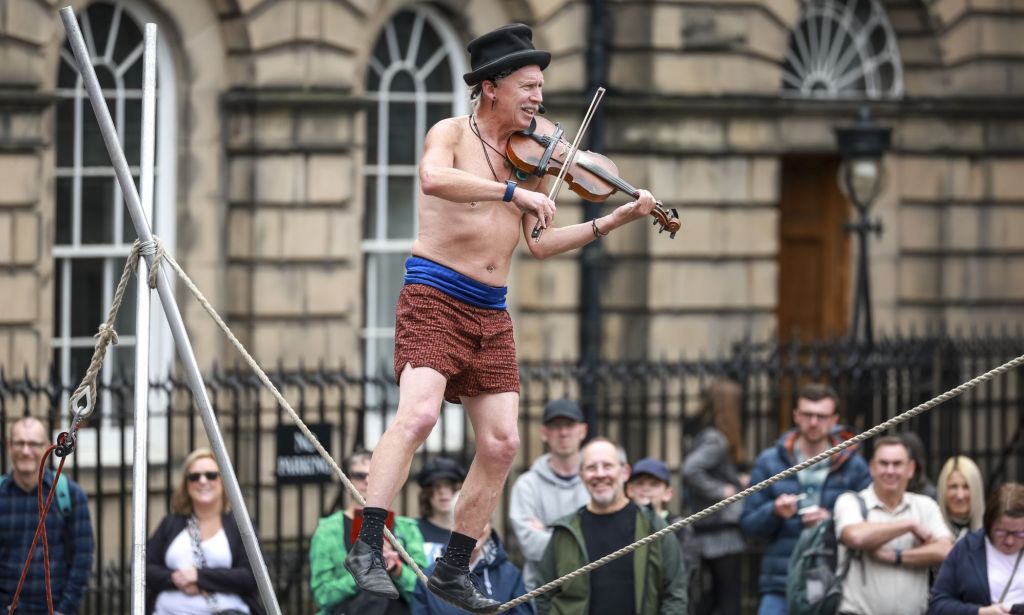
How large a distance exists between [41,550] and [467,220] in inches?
147

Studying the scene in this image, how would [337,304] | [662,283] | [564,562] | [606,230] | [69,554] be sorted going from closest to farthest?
[606,230], [564,562], [69,554], [337,304], [662,283]

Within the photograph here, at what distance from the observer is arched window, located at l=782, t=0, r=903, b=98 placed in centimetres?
1744

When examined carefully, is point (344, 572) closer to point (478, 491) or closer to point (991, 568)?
point (478, 491)

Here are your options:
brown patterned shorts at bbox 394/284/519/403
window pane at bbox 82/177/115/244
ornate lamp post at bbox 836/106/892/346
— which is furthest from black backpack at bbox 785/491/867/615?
window pane at bbox 82/177/115/244

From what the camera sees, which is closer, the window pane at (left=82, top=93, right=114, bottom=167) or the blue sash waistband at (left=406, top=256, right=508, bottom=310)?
the blue sash waistband at (left=406, top=256, right=508, bottom=310)

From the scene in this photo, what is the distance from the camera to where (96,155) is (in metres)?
14.4

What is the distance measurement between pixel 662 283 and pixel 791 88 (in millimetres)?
2325

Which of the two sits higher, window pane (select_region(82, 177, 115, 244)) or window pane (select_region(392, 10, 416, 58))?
window pane (select_region(392, 10, 416, 58))

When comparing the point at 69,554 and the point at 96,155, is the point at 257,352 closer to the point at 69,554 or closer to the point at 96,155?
the point at 96,155

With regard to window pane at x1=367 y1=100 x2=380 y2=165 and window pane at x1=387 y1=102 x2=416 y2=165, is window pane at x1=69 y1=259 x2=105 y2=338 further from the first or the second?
window pane at x1=387 y1=102 x2=416 y2=165

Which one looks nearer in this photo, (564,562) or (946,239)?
(564,562)

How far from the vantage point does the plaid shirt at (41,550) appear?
9641 millimetres

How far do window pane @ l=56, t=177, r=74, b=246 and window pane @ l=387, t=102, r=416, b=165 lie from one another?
7.96ft

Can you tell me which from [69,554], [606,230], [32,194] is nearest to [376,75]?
[32,194]
